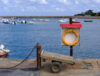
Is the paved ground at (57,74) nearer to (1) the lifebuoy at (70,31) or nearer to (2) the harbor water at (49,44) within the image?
(1) the lifebuoy at (70,31)

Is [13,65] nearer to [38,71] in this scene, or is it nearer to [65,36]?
[38,71]

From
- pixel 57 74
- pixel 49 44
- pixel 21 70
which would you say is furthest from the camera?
pixel 49 44

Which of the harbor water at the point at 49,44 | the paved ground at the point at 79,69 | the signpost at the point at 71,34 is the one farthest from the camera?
the harbor water at the point at 49,44

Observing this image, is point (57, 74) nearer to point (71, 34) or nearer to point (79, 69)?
point (79, 69)

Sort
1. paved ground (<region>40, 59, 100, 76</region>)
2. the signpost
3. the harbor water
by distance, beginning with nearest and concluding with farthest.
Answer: paved ground (<region>40, 59, 100, 76</region>) < the signpost < the harbor water

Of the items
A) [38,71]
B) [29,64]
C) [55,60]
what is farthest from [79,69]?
[29,64]

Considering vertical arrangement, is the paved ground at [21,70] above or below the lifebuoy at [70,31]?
A: below

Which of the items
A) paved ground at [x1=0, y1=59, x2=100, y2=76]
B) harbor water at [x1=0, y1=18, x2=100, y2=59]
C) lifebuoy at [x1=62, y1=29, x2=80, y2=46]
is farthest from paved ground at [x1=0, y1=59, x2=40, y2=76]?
harbor water at [x1=0, y1=18, x2=100, y2=59]

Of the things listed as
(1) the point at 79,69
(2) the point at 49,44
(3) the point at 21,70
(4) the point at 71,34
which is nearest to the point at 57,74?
(1) the point at 79,69

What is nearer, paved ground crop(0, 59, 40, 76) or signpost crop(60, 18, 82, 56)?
paved ground crop(0, 59, 40, 76)

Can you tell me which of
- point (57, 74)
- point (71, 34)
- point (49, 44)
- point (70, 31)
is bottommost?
point (49, 44)

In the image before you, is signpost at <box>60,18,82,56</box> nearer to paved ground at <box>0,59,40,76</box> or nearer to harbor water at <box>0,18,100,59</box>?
paved ground at <box>0,59,40,76</box>

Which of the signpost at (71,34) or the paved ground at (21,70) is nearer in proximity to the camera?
the paved ground at (21,70)

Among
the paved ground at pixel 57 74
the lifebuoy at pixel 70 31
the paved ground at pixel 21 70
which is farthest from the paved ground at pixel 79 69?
the lifebuoy at pixel 70 31
